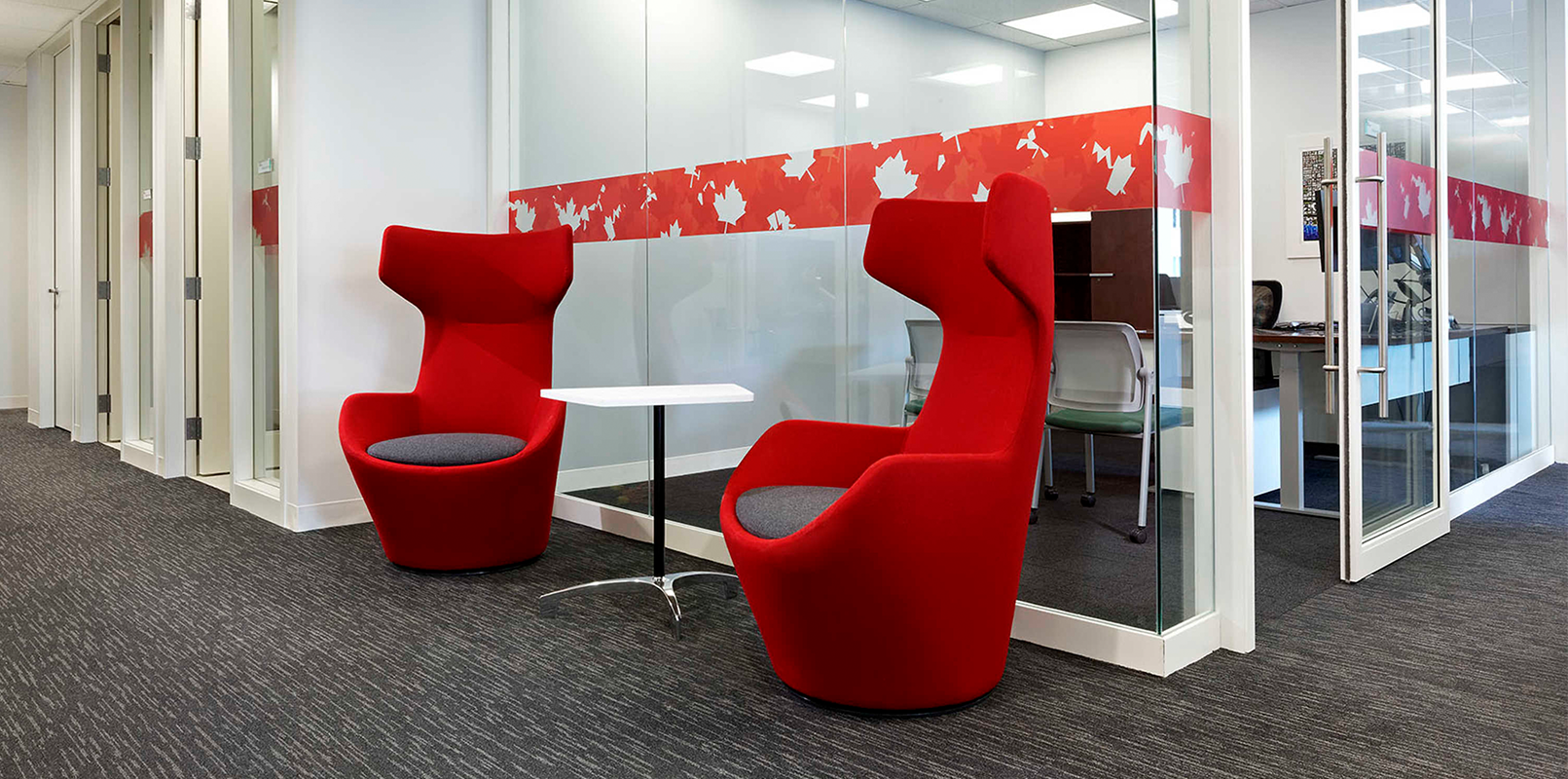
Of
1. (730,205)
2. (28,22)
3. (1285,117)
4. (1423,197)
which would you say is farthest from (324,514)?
(1285,117)

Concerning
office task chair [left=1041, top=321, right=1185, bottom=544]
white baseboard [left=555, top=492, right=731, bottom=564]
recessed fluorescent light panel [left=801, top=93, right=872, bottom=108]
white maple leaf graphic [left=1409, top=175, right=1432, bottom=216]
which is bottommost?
white baseboard [left=555, top=492, right=731, bottom=564]

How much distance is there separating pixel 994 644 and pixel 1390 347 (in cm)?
223

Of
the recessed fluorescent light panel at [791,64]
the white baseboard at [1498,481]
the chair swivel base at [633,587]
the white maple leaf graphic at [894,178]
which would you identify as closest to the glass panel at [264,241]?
the chair swivel base at [633,587]

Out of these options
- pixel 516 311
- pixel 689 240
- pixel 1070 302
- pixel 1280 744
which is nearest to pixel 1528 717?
pixel 1280 744

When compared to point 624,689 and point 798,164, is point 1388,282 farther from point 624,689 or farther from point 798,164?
point 624,689

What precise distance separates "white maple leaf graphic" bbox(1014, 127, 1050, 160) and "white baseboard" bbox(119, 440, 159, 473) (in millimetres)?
5251

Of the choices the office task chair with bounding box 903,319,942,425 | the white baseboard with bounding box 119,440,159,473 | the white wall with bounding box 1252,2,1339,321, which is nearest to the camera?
the office task chair with bounding box 903,319,942,425

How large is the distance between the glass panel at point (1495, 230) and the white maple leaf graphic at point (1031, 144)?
103 inches

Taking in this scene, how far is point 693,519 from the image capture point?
3766mm

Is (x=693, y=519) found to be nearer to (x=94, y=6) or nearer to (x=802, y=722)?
(x=802, y=722)

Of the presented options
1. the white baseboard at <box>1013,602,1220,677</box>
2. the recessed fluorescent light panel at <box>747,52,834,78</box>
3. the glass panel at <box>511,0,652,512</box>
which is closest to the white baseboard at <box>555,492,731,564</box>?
the glass panel at <box>511,0,652,512</box>

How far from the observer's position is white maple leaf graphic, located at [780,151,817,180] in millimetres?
3271

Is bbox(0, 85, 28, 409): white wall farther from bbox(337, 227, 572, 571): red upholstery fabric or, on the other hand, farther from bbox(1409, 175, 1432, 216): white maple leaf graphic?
bbox(1409, 175, 1432, 216): white maple leaf graphic

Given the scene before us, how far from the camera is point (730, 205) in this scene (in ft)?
11.8
